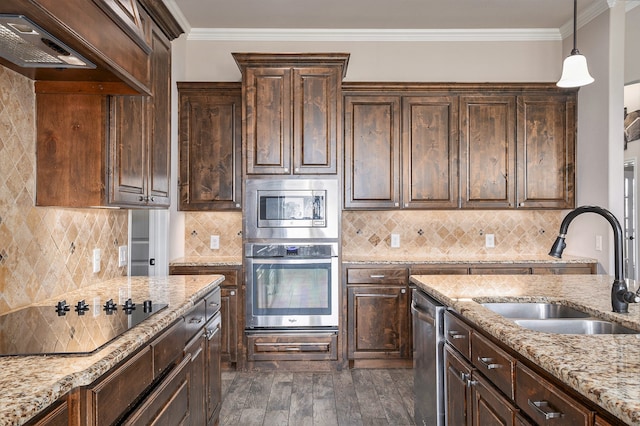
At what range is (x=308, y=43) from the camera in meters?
4.43

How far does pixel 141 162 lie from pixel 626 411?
7.19 ft

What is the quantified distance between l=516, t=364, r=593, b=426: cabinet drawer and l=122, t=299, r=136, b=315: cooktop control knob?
1442 mm

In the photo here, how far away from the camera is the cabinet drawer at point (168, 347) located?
1.67 meters

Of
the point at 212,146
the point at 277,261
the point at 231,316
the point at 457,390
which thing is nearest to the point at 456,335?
the point at 457,390

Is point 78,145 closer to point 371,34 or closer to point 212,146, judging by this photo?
point 212,146

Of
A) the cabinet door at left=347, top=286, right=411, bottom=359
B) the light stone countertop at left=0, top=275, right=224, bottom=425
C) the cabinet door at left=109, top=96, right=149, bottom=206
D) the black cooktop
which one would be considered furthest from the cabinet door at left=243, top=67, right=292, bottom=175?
the black cooktop

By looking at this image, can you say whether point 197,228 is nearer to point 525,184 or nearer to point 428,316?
point 428,316

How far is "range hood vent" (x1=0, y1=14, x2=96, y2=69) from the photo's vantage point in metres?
1.21

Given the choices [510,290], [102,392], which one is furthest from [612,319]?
[102,392]

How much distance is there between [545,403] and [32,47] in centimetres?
186

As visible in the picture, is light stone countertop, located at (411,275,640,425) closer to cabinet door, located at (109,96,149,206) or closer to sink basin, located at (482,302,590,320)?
sink basin, located at (482,302,590,320)

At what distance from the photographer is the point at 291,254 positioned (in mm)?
3742

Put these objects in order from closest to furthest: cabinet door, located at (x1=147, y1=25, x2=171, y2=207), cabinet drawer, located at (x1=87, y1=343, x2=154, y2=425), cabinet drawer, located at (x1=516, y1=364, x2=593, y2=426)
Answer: cabinet drawer, located at (x1=516, y1=364, x2=593, y2=426) < cabinet drawer, located at (x1=87, y1=343, x2=154, y2=425) < cabinet door, located at (x1=147, y1=25, x2=171, y2=207)

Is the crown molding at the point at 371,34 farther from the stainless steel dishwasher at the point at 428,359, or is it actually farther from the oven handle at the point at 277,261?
the stainless steel dishwasher at the point at 428,359
